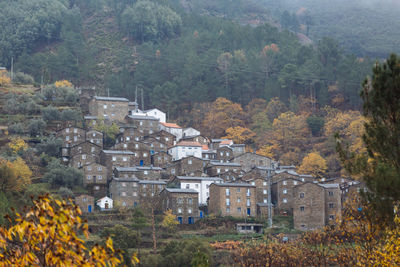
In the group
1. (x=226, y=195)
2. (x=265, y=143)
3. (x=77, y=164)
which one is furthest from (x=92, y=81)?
(x=226, y=195)

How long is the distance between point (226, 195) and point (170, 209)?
6665 millimetres

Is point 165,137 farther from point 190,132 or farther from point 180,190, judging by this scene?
point 180,190

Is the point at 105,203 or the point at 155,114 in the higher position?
the point at 155,114

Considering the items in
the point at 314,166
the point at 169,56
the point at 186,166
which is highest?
the point at 169,56

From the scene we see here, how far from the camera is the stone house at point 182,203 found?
68188 mm

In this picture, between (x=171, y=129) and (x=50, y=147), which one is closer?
(x=50, y=147)

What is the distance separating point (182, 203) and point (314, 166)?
2467cm

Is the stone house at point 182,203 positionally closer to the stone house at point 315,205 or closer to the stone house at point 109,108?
the stone house at point 315,205

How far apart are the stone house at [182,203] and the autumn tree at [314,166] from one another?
21.6 m

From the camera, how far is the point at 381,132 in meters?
18.7

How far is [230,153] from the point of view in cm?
8856

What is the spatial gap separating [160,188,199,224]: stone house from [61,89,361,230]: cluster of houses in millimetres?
104

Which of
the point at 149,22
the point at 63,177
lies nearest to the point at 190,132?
the point at 63,177

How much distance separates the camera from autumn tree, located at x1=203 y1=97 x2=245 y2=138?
10581 centimetres
